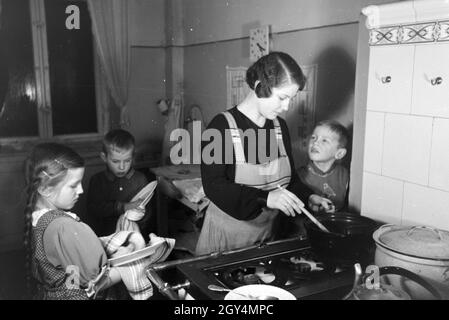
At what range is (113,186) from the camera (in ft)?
5.95

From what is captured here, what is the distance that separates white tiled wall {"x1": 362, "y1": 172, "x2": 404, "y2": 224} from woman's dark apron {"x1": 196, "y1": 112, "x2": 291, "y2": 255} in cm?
26

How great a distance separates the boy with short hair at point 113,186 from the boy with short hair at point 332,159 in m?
0.87

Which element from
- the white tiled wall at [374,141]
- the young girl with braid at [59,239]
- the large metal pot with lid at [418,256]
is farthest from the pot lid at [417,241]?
the young girl with braid at [59,239]

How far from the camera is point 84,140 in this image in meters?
1.96

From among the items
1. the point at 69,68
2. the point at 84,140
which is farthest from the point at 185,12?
the point at 84,140

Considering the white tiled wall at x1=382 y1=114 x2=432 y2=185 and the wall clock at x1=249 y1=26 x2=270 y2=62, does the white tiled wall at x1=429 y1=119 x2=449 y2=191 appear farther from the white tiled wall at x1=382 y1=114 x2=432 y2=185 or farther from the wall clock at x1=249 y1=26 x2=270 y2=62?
the wall clock at x1=249 y1=26 x2=270 y2=62

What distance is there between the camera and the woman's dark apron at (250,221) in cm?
115

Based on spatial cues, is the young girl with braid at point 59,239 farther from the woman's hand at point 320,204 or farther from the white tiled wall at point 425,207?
the white tiled wall at point 425,207

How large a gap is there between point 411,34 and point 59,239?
2.88 ft

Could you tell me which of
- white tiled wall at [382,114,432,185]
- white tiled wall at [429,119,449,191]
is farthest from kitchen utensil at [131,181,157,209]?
white tiled wall at [429,119,449,191]
